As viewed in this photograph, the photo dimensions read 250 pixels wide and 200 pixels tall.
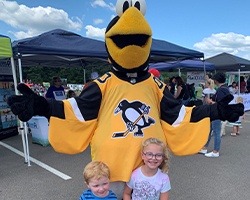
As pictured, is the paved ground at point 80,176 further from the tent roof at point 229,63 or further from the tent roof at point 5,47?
the tent roof at point 229,63

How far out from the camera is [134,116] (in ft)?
6.22

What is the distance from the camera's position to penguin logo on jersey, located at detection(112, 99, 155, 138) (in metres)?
1.87

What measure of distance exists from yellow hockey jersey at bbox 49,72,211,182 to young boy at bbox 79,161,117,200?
11 centimetres

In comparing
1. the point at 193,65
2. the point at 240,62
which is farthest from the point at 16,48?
the point at 240,62

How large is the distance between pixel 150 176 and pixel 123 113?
0.50 meters

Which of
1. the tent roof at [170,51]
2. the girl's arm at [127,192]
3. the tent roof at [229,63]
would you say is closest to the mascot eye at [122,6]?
the girl's arm at [127,192]

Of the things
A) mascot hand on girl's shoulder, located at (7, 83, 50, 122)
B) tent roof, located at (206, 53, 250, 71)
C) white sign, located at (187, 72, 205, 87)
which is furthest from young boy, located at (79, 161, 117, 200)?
tent roof, located at (206, 53, 250, 71)

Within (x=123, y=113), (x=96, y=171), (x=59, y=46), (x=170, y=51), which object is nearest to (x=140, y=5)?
(x=123, y=113)

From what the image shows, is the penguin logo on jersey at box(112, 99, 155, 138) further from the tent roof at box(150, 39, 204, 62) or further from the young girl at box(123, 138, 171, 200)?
the tent roof at box(150, 39, 204, 62)

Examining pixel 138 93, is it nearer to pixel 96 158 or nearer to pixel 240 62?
pixel 96 158

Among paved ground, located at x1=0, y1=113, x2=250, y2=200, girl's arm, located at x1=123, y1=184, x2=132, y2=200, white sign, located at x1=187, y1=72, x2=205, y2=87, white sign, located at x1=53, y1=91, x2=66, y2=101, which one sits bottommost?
paved ground, located at x1=0, y1=113, x2=250, y2=200

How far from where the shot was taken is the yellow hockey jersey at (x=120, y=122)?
1.85m

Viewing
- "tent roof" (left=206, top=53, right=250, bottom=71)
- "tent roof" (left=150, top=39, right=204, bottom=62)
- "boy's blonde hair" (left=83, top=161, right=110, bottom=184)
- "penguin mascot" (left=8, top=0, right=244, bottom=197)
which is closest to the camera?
"boy's blonde hair" (left=83, top=161, right=110, bottom=184)

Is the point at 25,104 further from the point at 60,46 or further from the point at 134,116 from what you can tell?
the point at 60,46
